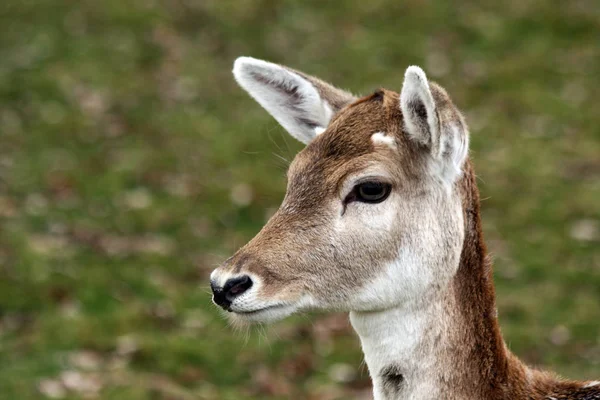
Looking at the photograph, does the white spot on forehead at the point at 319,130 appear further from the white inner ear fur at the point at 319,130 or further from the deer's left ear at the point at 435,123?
the deer's left ear at the point at 435,123

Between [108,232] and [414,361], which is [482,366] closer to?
[414,361]

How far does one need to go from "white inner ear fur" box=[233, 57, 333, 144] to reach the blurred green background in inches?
8.8

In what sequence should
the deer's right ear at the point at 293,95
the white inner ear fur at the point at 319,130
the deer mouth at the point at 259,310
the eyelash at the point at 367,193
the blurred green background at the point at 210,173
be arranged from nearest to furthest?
the deer mouth at the point at 259,310
the eyelash at the point at 367,193
the white inner ear fur at the point at 319,130
the deer's right ear at the point at 293,95
the blurred green background at the point at 210,173

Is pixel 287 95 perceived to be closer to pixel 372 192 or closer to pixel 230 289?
pixel 372 192

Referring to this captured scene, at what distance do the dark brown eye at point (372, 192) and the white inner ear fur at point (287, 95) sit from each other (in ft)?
2.23

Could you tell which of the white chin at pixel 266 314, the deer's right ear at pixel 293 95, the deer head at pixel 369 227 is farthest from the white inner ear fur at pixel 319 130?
the white chin at pixel 266 314

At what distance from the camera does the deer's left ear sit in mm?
4043

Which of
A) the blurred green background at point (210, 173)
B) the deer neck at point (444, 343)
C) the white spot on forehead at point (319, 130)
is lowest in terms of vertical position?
the deer neck at point (444, 343)

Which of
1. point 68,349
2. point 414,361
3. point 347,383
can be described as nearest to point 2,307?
point 68,349

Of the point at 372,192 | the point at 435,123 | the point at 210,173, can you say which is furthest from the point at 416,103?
the point at 210,173

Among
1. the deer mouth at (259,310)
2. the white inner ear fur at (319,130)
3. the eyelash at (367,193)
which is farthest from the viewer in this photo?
the white inner ear fur at (319,130)

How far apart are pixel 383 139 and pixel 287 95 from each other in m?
0.79

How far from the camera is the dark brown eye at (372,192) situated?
427 cm

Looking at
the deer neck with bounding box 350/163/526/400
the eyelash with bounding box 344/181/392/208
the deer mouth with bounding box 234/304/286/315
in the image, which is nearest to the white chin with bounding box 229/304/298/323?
the deer mouth with bounding box 234/304/286/315
